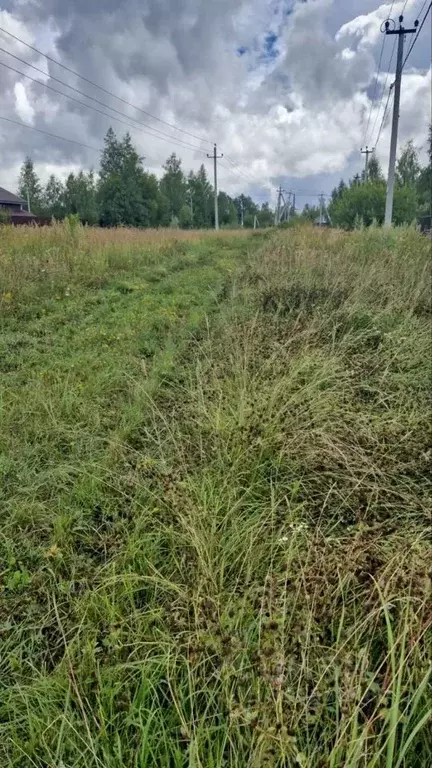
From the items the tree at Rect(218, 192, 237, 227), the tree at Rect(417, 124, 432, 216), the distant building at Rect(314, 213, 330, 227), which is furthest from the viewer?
the tree at Rect(218, 192, 237, 227)

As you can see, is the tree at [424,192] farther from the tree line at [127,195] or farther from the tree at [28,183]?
the tree at [28,183]

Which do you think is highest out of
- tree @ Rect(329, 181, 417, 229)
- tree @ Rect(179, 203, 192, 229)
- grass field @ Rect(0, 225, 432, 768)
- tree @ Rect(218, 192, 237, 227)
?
tree @ Rect(218, 192, 237, 227)

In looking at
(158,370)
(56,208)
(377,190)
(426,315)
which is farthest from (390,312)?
(56,208)

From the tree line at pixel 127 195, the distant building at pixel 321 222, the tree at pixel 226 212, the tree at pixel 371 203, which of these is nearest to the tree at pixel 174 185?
the tree line at pixel 127 195

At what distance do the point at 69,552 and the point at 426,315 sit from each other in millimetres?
4400

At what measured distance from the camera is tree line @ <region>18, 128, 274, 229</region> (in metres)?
40.5

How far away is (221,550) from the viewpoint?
61.7 inches

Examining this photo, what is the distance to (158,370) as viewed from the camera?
3.52 meters

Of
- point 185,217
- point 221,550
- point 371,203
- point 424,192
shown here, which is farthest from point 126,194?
point 221,550

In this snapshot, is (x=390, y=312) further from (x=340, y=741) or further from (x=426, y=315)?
(x=340, y=741)

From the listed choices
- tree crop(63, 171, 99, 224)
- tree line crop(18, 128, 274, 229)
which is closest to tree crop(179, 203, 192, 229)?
tree line crop(18, 128, 274, 229)

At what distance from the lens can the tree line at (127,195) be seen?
1594 inches

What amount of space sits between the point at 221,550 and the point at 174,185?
5710 cm

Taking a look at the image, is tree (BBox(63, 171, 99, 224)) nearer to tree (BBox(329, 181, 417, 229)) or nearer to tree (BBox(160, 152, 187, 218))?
tree (BBox(160, 152, 187, 218))
